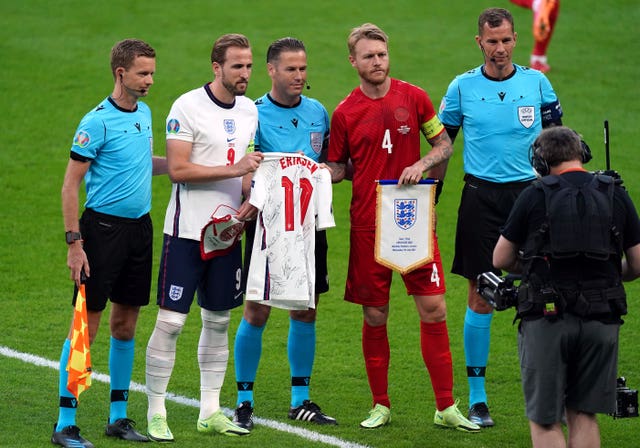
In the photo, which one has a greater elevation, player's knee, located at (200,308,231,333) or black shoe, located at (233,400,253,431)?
player's knee, located at (200,308,231,333)

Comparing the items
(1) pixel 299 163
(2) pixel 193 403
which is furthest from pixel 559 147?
(2) pixel 193 403

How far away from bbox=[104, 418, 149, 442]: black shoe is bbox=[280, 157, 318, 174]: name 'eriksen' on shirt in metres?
1.79

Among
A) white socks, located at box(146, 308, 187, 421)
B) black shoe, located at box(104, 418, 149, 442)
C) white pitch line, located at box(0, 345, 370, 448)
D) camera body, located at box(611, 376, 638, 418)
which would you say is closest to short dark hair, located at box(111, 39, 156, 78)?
white socks, located at box(146, 308, 187, 421)

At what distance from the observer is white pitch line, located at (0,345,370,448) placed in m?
7.74

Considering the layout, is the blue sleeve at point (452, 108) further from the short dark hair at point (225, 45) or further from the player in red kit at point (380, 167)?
the short dark hair at point (225, 45)

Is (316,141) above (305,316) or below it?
above

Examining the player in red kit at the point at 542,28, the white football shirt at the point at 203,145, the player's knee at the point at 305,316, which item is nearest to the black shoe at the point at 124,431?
the white football shirt at the point at 203,145

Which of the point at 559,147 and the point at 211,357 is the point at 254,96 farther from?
the point at 559,147

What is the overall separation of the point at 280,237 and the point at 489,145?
159 cm

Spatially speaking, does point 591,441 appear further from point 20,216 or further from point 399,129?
point 20,216

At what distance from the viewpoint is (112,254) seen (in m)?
7.57

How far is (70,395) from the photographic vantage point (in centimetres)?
744

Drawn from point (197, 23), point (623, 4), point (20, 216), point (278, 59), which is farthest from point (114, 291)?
point (623, 4)

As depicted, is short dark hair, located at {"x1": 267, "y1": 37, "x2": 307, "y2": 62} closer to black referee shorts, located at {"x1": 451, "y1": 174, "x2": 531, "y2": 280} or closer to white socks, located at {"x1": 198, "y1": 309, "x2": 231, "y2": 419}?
black referee shorts, located at {"x1": 451, "y1": 174, "x2": 531, "y2": 280}
